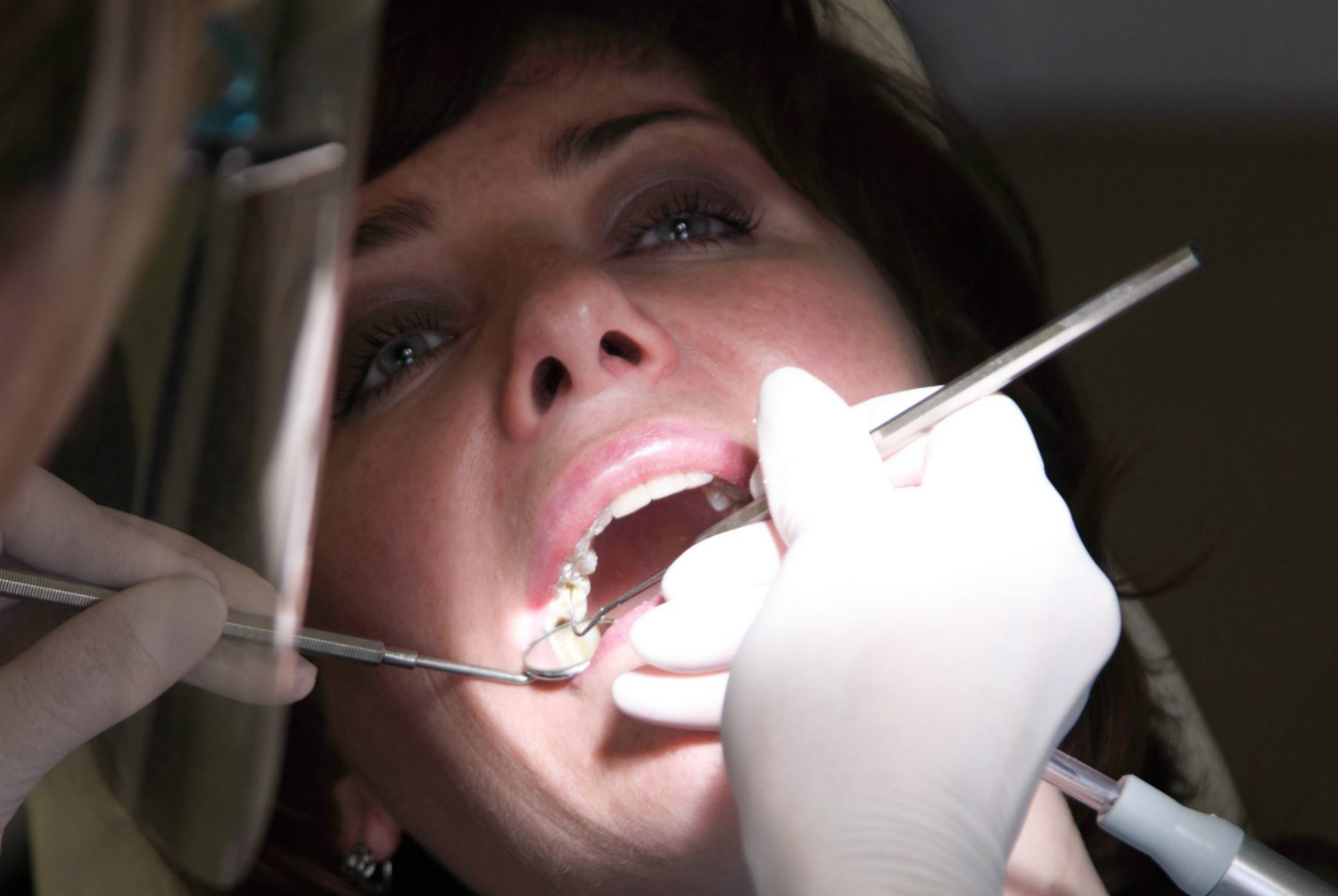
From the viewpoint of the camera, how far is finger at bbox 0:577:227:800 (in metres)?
0.82

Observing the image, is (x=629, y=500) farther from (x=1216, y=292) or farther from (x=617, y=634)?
(x=1216, y=292)

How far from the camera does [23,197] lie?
0.44 meters

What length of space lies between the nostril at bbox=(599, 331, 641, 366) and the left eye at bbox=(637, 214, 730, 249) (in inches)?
7.9

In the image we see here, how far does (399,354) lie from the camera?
1.12 metres

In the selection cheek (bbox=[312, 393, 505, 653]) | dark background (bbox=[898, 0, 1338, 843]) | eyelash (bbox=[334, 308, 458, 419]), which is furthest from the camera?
dark background (bbox=[898, 0, 1338, 843])

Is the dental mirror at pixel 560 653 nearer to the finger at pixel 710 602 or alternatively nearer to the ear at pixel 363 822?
the finger at pixel 710 602

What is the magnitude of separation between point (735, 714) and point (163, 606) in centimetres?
42

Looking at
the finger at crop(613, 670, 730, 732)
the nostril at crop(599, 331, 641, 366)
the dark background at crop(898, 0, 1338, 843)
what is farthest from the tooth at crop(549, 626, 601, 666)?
the dark background at crop(898, 0, 1338, 843)

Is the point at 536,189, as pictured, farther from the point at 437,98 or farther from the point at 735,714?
the point at 735,714

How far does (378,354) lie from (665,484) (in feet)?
1.21

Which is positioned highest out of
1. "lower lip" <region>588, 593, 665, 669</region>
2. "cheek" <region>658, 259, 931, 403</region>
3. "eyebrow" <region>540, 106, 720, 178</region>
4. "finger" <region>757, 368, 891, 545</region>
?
"eyebrow" <region>540, 106, 720, 178</region>

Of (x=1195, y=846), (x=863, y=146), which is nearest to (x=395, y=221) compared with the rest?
(x=863, y=146)

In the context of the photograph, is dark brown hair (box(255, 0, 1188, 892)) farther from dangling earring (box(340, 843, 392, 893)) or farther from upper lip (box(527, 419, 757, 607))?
upper lip (box(527, 419, 757, 607))

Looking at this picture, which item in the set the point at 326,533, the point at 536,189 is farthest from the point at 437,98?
the point at 326,533
